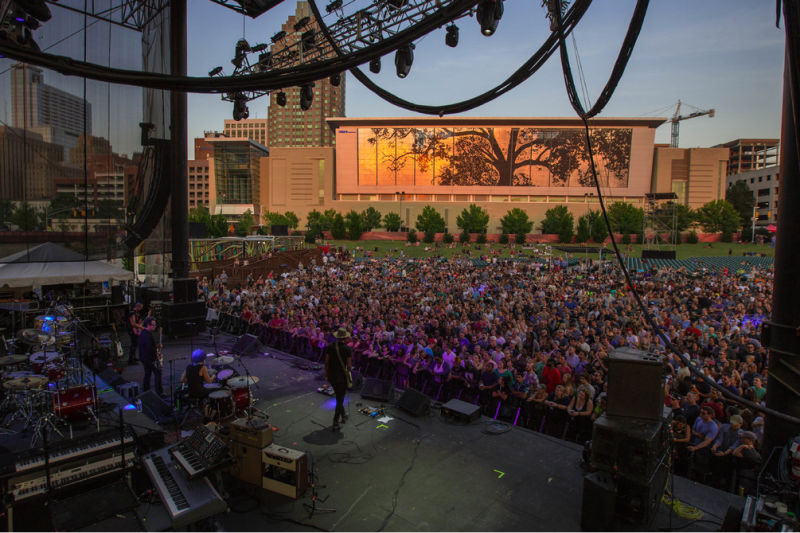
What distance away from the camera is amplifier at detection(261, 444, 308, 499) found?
500cm

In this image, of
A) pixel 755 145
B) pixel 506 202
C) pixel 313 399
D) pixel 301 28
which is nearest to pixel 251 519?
pixel 313 399

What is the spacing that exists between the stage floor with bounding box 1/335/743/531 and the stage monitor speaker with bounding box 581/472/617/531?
0.70ft

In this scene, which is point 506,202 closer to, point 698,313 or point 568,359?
point 698,313

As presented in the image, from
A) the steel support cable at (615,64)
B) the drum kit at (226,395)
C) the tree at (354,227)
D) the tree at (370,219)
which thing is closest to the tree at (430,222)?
the tree at (370,219)

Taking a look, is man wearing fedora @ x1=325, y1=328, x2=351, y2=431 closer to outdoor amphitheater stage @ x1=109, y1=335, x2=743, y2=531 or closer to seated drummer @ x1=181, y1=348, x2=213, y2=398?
outdoor amphitheater stage @ x1=109, y1=335, x2=743, y2=531

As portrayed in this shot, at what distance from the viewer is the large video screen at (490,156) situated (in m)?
85.8

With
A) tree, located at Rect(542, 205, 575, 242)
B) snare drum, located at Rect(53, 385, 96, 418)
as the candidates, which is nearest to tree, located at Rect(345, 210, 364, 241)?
tree, located at Rect(542, 205, 575, 242)

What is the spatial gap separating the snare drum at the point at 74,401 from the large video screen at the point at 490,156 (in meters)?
84.7

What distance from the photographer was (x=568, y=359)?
9.05m

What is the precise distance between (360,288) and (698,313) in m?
13.6

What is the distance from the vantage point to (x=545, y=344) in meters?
10.5

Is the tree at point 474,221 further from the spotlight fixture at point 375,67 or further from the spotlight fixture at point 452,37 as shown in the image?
the spotlight fixture at point 452,37

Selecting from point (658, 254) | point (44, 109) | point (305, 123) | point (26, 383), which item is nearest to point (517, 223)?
point (658, 254)

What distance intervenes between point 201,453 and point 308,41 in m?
11.6
